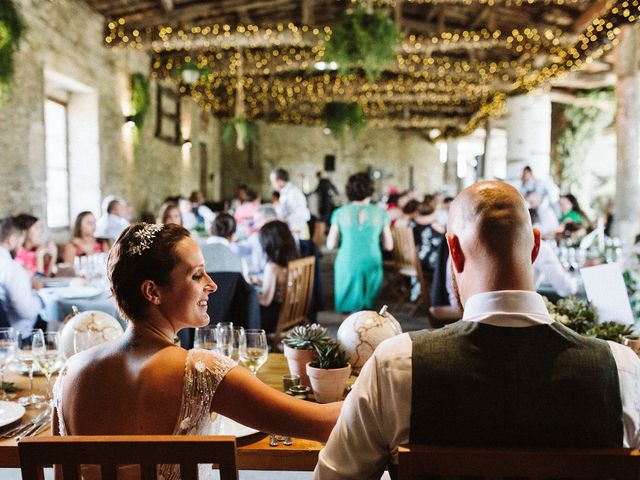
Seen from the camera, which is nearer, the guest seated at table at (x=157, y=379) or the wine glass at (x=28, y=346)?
the guest seated at table at (x=157, y=379)

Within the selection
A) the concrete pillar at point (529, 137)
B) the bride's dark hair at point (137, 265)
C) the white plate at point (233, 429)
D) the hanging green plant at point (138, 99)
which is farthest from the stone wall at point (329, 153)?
the bride's dark hair at point (137, 265)

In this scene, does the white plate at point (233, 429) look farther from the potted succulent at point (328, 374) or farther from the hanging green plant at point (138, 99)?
the hanging green plant at point (138, 99)

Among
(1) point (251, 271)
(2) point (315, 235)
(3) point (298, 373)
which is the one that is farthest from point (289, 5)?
(3) point (298, 373)

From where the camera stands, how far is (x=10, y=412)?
1747mm

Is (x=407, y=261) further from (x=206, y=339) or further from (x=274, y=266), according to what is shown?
(x=206, y=339)

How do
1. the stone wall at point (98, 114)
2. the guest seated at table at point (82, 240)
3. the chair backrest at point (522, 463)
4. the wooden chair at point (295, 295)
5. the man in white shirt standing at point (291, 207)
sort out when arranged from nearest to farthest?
the chair backrest at point (522, 463), the wooden chair at point (295, 295), the guest seated at table at point (82, 240), the stone wall at point (98, 114), the man in white shirt standing at point (291, 207)

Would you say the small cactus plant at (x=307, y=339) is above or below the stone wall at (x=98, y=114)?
below

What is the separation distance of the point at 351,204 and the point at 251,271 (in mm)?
1090

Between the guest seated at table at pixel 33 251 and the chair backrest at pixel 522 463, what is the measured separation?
Result: 4.36 m

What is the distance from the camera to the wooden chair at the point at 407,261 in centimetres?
655

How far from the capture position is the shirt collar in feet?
3.79

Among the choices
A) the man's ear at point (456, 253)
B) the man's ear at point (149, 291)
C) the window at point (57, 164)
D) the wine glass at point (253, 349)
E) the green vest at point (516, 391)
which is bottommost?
the wine glass at point (253, 349)

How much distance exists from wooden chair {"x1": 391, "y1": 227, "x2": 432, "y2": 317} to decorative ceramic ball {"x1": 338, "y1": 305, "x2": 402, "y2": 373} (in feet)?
14.7

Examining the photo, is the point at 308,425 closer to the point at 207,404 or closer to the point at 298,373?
the point at 207,404
